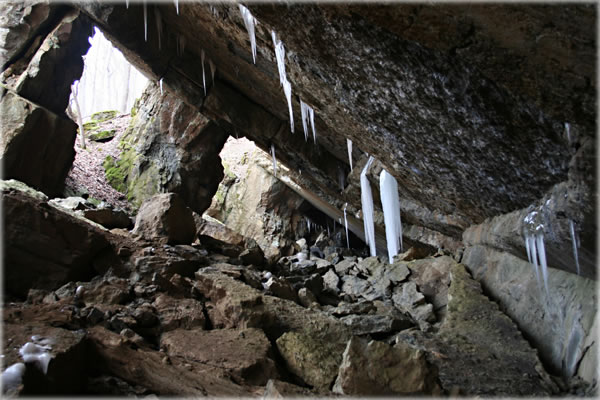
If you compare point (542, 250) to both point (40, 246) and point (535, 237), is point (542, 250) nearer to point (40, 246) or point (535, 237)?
point (535, 237)

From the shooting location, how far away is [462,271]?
7426mm

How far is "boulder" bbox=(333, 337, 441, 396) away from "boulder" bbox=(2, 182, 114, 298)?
3903mm

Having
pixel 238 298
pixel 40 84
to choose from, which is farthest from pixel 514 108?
pixel 40 84

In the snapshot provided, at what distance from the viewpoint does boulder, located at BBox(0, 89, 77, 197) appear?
9172 millimetres

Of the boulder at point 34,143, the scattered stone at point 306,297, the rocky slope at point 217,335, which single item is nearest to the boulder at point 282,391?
the rocky slope at point 217,335

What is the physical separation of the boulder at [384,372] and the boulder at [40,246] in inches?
154

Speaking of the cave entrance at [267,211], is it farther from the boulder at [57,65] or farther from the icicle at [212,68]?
the boulder at [57,65]

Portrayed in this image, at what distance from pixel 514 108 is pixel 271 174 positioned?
1516 centimetres

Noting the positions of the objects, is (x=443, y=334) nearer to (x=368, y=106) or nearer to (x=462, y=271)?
(x=462, y=271)

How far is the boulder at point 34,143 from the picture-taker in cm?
917

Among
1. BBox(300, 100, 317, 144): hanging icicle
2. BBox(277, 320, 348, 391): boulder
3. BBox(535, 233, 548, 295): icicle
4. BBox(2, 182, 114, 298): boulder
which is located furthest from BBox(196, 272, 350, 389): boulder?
BBox(300, 100, 317, 144): hanging icicle

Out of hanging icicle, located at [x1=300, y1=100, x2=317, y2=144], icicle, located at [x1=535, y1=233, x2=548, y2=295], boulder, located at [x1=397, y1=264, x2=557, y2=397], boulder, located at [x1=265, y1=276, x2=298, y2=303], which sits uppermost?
hanging icicle, located at [x1=300, y1=100, x2=317, y2=144]

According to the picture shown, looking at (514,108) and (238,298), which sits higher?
(514,108)

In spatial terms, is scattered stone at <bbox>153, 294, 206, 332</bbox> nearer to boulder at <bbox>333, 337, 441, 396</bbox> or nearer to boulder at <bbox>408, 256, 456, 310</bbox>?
boulder at <bbox>333, 337, 441, 396</bbox>
